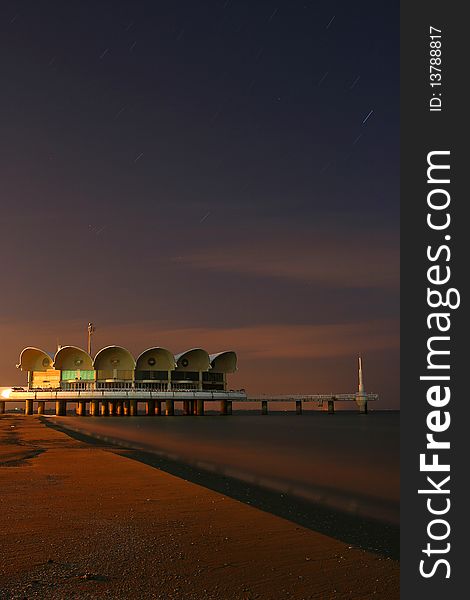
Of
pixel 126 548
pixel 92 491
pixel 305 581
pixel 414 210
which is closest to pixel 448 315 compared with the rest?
pixel 414 210

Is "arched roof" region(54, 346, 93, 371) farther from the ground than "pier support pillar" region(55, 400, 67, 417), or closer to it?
farther from the ground

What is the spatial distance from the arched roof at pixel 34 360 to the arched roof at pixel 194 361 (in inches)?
859

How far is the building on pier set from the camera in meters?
104

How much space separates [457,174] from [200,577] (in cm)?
541

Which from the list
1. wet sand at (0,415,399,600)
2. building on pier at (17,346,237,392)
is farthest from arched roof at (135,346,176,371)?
wet sand at (0,415,399,600)

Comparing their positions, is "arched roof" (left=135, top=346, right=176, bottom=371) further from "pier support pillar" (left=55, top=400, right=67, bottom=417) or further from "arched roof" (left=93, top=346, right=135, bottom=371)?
"pier support pillar" (left=55, top=400, right=67, bottom=417)

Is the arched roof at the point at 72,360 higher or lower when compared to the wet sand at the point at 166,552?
higher

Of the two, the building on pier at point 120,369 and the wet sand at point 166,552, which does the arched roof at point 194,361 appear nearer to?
the building on pier at point 120,369

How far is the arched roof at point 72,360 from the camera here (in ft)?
342

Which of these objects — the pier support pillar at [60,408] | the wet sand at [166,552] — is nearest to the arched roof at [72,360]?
the pier support pillar at [60,408]

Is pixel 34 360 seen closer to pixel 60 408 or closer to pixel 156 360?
pixel 60 408

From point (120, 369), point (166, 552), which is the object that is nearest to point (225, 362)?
point (120, 369)

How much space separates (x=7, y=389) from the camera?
10331cm

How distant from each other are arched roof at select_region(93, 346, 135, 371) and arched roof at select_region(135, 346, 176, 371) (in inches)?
61.6
